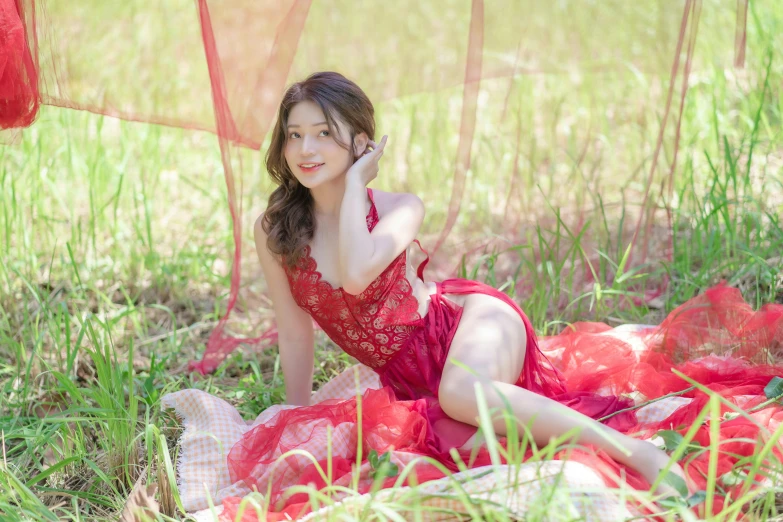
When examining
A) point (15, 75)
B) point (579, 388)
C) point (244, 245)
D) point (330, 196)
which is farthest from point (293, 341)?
point (244, 245)

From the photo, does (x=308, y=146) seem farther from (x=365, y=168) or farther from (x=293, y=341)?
(x=293, y=341)

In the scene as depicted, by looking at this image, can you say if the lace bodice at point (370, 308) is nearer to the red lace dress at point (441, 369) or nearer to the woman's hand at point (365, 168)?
the red lace dress at point (441, 369)

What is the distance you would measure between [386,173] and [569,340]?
177cm

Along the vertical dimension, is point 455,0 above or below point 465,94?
above

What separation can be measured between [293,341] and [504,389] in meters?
0.71

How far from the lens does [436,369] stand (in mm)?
2207

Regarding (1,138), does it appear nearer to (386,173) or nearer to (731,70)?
(386,173)

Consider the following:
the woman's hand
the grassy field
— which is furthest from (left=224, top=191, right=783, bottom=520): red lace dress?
the grassy field

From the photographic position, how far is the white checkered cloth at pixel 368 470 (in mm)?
1595

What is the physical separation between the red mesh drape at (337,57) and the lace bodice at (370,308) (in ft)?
1.49

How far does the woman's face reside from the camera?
2.12m

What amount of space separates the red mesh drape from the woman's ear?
333 millimetres

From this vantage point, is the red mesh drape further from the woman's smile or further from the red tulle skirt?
the red tulle skirt

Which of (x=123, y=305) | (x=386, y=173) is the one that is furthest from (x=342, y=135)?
(x=386, y=173)
